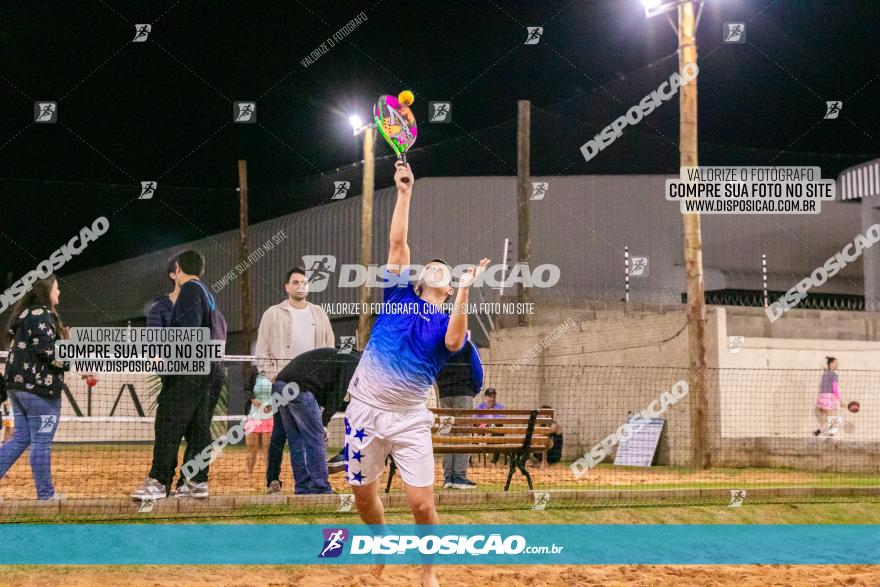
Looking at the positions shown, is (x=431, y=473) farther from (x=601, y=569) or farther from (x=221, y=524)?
(x=221, y=524)

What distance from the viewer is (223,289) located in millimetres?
34938

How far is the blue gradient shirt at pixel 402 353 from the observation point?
5742 millimetres

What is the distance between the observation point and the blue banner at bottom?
6823 mm

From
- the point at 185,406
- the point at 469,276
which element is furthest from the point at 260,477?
the point at 469,276

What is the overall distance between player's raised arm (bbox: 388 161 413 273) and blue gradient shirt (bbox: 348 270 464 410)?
0.34 feet

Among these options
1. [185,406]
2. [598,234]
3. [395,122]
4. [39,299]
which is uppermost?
[598,234]

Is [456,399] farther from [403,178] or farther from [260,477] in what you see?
[403,178]

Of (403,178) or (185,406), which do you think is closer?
(403,178)

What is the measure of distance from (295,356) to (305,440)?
1.00 metres

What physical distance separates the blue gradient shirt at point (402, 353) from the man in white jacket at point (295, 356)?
2.80 meters

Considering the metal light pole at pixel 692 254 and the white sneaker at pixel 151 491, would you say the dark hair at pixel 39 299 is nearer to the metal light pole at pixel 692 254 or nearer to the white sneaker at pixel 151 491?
the white sneaker at pixel 151 491

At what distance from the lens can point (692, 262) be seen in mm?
15664

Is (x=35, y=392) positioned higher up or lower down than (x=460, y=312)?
lower down

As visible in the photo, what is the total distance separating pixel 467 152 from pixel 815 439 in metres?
15.3
